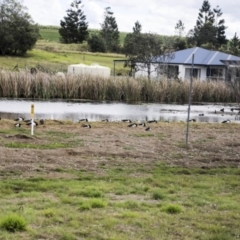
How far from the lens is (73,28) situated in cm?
8962

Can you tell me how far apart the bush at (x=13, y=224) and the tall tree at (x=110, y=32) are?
80.0 meters

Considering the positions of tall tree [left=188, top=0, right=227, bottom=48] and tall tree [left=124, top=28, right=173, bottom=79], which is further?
tall tree [left=188, top=0, right=227, bottom=48]

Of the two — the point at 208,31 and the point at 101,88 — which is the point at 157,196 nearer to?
the point at 101,88

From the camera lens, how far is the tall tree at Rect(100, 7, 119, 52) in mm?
86375

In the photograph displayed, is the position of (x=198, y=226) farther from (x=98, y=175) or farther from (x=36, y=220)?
(x=98, y=175)

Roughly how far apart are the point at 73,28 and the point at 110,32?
850cm

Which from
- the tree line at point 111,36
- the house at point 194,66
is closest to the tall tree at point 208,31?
the tree line at point 111,36

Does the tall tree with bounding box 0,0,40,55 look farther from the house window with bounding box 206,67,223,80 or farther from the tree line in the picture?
the house window with bounding box 206,67,223,80

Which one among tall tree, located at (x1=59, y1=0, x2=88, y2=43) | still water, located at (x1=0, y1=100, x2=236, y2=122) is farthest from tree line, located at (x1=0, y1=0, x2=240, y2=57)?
still water, located at (x1=0, y1=100, x2=236, y2=122)

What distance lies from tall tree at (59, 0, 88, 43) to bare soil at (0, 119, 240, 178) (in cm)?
7283

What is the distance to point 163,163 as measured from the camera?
11.2 m

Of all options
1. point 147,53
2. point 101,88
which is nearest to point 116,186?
point 101,88

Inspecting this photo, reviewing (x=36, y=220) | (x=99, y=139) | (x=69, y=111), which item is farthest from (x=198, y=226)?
(x=69, y=111)

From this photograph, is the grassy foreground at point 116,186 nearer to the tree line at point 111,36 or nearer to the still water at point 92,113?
the still water at point 92,113
